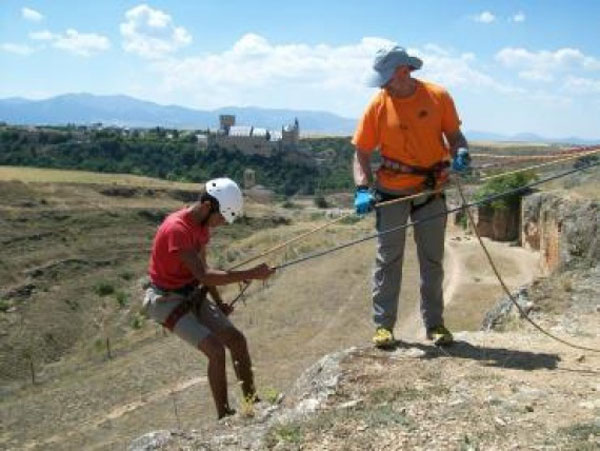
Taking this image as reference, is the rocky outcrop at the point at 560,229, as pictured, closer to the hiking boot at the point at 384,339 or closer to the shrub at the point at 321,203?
the hiking boot at the point at 384,339

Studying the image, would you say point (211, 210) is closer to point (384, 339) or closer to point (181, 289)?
point (181, 289)

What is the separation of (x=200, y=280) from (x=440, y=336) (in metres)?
2.50

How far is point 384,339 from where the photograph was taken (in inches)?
307

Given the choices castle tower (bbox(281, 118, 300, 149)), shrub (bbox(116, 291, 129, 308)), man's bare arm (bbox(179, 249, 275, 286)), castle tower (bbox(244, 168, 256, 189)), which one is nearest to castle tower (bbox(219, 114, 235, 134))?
castle tower (bbox(281, 118, 300, 149))

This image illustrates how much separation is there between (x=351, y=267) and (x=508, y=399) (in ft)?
88.2

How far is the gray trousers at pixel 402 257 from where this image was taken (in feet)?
25.3

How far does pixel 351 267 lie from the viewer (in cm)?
3309

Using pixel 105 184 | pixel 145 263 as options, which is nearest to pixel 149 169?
pixel 105 184

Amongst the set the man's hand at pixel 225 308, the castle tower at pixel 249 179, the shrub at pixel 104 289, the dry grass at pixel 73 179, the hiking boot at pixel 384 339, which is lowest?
the shrub at pixel 104 289

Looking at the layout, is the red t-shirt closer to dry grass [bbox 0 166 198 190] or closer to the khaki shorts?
the khaki shorts

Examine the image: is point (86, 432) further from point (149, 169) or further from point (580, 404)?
point (149, 169)

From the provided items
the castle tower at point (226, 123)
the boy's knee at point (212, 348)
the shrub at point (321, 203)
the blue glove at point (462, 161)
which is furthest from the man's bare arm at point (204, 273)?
the castle tower at point (226, 123)

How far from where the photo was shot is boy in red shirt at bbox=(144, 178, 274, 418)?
7.12 m

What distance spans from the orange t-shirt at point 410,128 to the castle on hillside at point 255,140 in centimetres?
13626
